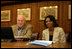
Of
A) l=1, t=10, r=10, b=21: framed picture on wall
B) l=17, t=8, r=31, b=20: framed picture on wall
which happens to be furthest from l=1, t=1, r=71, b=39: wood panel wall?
l=1, t=10, r=10, b=21: framed picture on wall

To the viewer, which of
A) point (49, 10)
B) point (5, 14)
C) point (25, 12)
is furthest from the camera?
point (25, 12)

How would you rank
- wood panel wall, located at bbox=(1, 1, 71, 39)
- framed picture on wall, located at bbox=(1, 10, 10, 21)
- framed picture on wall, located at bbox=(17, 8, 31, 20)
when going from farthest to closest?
wood panel wall, located at bbox=(1, 1, 71, 39), framed picture on wall, located at bbox=(17, 8, 31, 20), framed picture on wall, located at bbox=(1, 10, 10, 21)

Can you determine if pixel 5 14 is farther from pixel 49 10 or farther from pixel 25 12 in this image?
pixel 49 10

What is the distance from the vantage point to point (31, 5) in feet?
8.36

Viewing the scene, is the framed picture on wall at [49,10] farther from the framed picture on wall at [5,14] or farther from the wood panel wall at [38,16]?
the framed picture on wall at [5,14]

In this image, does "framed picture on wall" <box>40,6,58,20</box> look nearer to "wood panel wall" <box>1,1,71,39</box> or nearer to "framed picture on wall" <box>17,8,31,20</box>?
"wood panel wall" <box>1,1,71,39</box>

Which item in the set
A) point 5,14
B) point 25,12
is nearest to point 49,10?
point 25,12

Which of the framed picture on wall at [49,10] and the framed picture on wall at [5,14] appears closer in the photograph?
the framed picture on wall at [5,14]

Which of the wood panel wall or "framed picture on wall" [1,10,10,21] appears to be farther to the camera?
the wood panel wall

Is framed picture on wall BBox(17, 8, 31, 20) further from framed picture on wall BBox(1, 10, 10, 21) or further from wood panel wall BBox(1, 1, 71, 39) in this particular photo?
framed picture on wall BBox(1, 10, 10, 21)

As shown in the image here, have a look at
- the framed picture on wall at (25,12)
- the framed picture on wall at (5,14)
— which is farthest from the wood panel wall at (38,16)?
the framed picture on wall at (5,14)

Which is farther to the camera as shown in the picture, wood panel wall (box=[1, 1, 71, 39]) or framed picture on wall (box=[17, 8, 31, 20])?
wood panel wall (box=[1, 1, 71, 39])

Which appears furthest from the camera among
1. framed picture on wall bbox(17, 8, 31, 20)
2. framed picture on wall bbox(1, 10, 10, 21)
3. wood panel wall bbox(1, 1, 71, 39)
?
wood panel wall bbox(1, 1, 71, 39)

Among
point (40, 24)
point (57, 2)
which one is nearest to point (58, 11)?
point (57, 2)
